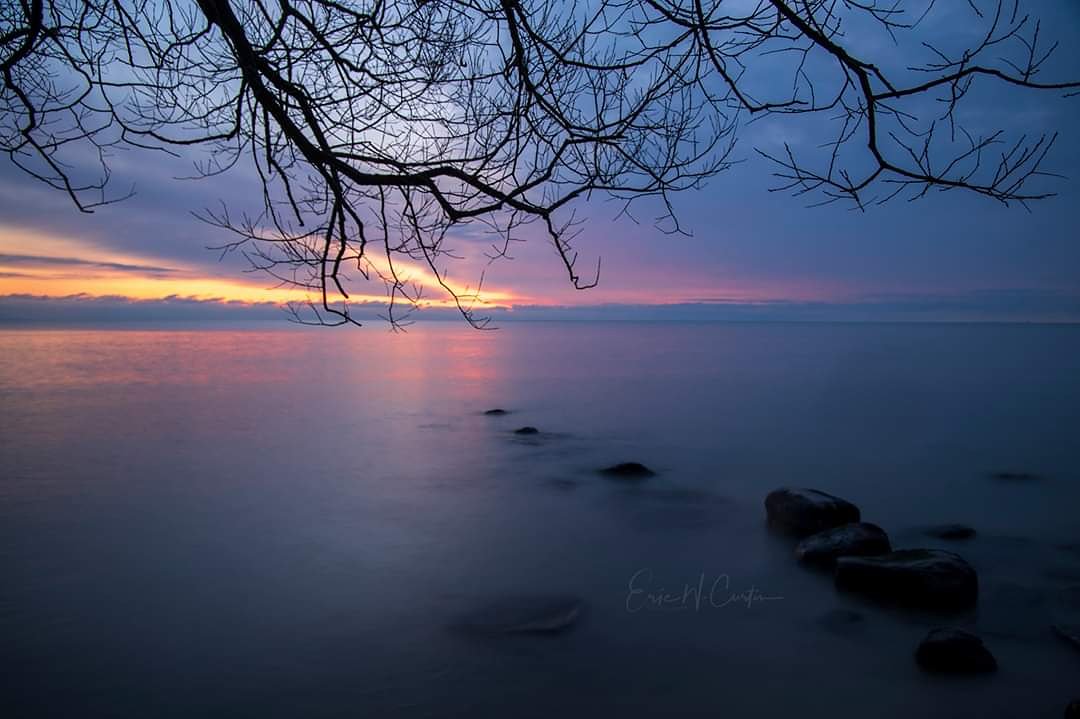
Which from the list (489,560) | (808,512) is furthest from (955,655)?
(489,560)

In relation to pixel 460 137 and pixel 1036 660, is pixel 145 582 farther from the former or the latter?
pixel 1036 660

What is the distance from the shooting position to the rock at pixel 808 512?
8.16 meters

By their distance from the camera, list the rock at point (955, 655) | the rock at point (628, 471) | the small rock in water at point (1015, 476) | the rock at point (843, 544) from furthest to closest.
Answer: the small rock in water at point (1015, 476), the rock at point (628, 471), the rock at point (843, 544), the rock at point (955, 655)

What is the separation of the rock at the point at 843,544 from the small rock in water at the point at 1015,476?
6.92 meters

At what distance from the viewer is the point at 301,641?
5945 millimetres

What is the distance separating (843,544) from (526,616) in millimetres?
3536

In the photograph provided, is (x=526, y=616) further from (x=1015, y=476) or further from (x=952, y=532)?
(x=1015, y=476)

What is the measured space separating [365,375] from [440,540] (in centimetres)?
2295

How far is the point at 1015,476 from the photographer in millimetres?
12477

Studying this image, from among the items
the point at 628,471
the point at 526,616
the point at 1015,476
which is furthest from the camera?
the point at 1015,476

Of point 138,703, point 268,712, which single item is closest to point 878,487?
point 268,712

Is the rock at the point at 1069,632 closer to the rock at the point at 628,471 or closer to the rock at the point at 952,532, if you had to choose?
the rock at the point at 952,532

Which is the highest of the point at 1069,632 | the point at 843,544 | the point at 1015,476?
the point at 843,544

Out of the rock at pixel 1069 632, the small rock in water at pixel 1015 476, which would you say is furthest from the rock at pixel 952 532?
the small rock in water at pixel 1015 476
